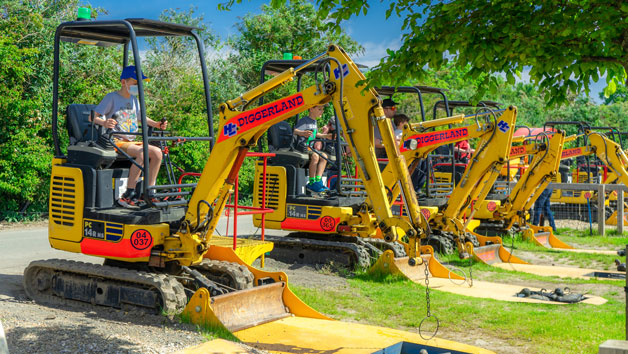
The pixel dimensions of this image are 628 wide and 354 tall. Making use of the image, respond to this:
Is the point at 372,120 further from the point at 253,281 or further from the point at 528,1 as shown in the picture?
the point at 528,1

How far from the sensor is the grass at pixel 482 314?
7334mm

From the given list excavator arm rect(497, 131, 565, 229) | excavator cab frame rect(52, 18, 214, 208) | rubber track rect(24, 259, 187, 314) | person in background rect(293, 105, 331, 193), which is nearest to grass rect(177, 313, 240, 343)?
rubber track rect(24, 259, 187, 314)

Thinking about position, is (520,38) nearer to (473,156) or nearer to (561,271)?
(473,156)

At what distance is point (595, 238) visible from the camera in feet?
57.2

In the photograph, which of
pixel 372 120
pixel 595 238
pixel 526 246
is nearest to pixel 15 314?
pixel 372 120

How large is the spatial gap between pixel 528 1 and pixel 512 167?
15034 millimetres

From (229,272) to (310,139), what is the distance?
4.06 metres

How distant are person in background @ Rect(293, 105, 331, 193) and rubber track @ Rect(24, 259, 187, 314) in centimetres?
451

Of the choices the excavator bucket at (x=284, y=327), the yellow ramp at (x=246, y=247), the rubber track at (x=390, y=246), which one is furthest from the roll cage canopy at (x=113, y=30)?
the rubber track at (x=390, y=246)

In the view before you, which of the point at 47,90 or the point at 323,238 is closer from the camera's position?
the point at 323,238

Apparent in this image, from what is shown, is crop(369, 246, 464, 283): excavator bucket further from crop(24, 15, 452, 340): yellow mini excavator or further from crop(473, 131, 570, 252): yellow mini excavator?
crop(473, 131, 570, 252): yellow mini excavator

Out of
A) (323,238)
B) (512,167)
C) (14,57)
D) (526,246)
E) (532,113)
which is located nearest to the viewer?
(323,238)

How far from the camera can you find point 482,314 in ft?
27.4

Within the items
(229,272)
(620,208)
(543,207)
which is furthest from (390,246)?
(620,208)
